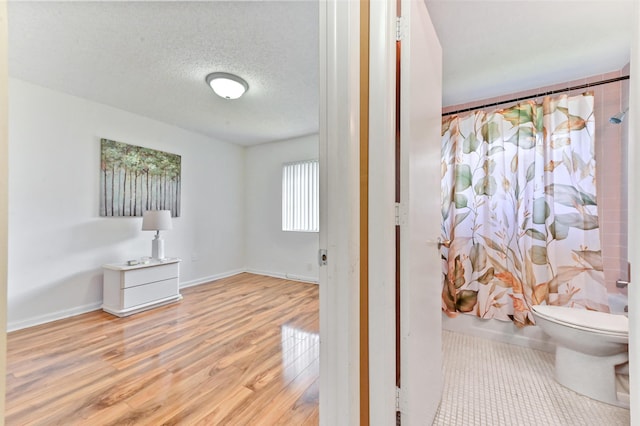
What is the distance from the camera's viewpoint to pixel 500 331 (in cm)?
223

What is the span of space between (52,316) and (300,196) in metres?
3.09

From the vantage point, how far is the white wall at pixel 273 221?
Result: 4152 millimetres

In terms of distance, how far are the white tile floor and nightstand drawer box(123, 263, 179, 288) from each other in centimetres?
293

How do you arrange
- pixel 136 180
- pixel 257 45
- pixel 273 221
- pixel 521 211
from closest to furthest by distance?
pixel 257 45, pixel 521 211, pixel 136 180, pixel 273 221

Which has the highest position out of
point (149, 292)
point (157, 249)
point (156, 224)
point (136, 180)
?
point (136, 180)

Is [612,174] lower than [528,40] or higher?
lower

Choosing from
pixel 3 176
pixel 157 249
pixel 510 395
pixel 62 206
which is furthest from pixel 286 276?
pixel 3 176

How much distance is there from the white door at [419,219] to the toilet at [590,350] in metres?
0.80

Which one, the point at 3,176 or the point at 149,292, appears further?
the point at 149,292

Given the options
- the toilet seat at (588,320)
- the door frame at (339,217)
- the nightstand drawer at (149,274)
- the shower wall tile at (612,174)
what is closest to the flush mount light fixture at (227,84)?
the door frame at (339,217)

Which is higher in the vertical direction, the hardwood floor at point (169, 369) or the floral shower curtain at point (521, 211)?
the floral shower curtain at point (521, 211)

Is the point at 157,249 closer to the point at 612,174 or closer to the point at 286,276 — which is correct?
the point at 286,276

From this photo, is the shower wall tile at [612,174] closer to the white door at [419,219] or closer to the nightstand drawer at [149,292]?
the white door at [419,219]

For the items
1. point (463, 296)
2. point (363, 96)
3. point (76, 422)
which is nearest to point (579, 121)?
point (463, 296)
